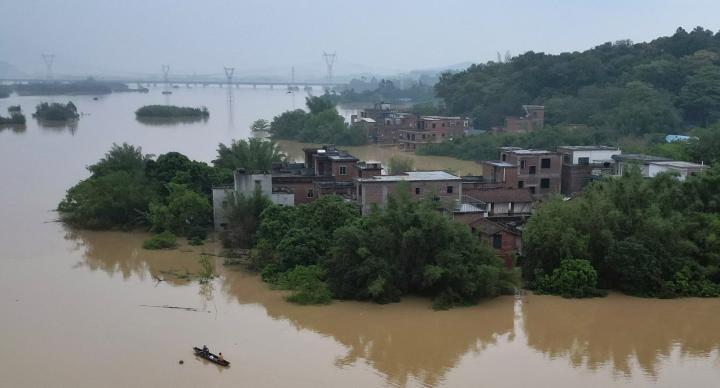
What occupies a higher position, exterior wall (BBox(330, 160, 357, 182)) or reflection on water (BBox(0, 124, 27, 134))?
exterior wall (BBox(330, 160, 357, 182))

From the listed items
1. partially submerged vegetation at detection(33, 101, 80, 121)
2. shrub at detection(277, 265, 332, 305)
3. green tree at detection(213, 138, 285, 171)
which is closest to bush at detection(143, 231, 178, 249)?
shrub at detection(277, 265, 332, 305)

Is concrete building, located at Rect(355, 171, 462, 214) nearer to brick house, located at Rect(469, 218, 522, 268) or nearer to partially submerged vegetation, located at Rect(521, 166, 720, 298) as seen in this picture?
brick house, located at Rect(469, 218, 522, 268)

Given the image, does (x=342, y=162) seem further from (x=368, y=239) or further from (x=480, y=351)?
(x=480, y=351)

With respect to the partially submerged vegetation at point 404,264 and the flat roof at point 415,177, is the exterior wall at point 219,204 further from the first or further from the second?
the partially submerged vegetation at point 404,264

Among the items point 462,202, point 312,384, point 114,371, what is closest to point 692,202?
point 462,202

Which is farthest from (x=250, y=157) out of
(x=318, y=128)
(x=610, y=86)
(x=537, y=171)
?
(x=610, y=86)
